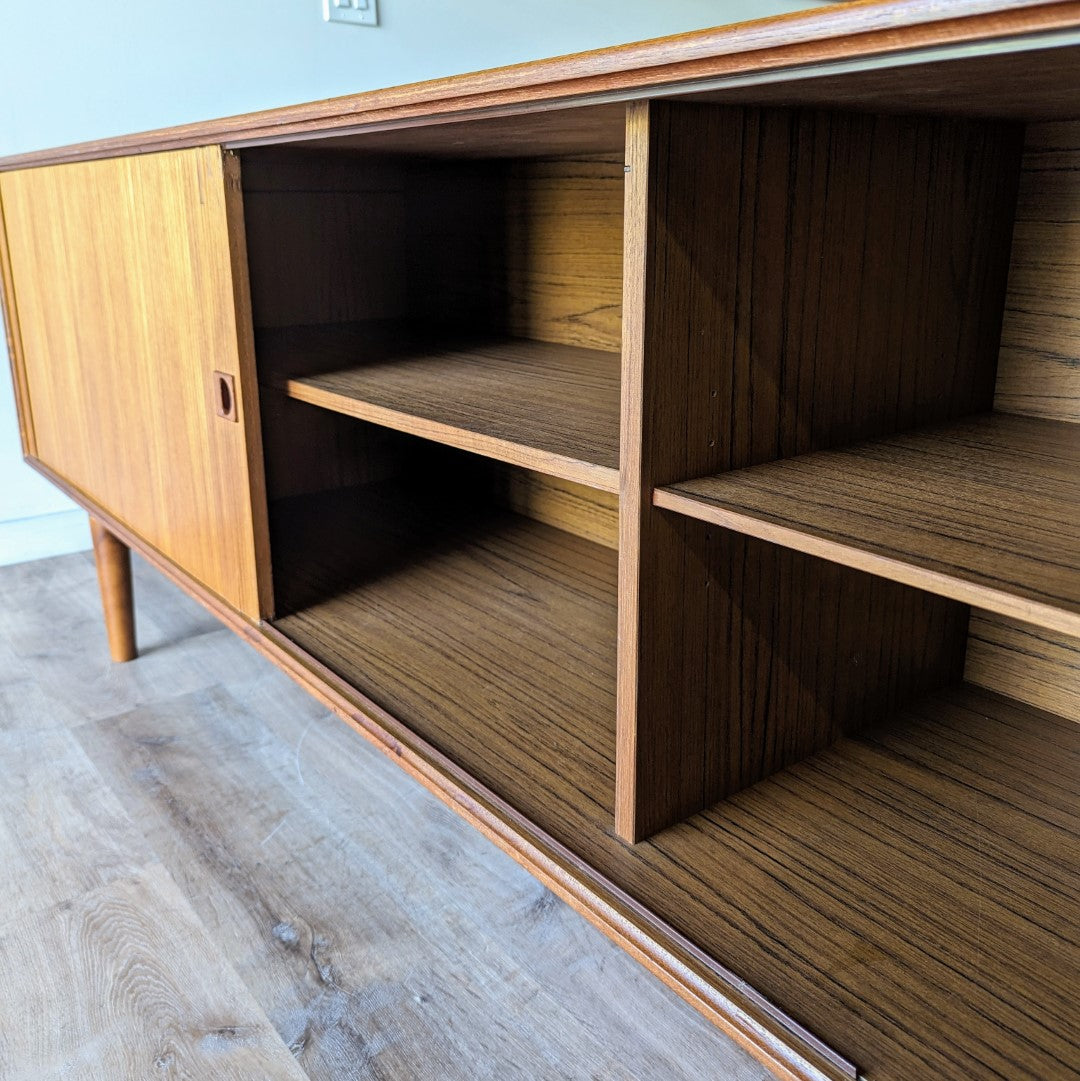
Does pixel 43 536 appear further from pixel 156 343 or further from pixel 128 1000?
pixel 128 1000

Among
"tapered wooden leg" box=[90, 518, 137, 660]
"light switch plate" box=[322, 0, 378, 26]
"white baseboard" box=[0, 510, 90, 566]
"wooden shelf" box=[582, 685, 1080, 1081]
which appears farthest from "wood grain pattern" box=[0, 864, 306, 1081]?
"light switch plate" box=[322, 0, 378, 26]

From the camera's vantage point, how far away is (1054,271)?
0.64m

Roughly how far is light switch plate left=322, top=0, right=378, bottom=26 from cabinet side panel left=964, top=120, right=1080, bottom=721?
1.39 meters

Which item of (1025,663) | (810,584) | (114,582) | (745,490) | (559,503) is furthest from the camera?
(114,582)

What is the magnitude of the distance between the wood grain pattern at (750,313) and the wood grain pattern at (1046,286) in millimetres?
26

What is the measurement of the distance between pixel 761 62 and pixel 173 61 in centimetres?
151

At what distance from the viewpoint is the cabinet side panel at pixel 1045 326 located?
623 millimetres

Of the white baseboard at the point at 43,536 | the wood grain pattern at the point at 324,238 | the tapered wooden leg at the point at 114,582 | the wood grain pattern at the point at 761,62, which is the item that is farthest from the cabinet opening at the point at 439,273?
the white baseboard at the point at 43,536

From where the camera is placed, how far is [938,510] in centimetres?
45

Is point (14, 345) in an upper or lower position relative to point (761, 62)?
lower

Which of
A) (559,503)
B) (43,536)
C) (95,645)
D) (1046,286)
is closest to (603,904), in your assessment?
(1046,286)

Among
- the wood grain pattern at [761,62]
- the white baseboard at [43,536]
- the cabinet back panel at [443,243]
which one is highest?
the wood grain pattern at [761,62]

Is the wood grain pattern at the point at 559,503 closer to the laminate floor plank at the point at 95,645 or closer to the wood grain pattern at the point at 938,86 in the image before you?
the laminate floor plank at the point at 95,645

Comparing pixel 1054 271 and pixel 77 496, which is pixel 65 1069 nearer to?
pixel 77 496
